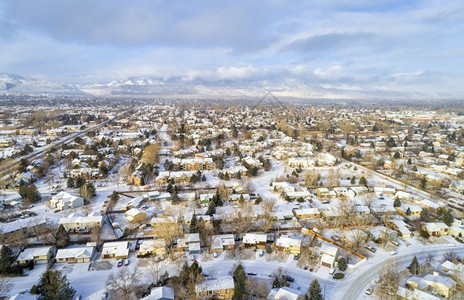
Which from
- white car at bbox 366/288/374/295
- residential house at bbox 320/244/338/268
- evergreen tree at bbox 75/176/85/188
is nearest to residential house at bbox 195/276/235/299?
residential house at bbox 320/244/338/268

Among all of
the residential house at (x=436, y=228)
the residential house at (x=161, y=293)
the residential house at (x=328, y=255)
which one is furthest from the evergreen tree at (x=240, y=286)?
the residential house at (x=436, y=228)

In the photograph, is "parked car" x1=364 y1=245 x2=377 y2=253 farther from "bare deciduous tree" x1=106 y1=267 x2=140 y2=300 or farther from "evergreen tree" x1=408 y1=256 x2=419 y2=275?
"bare deciduous tree" x1=106 y1=267 x2=140 y2=300

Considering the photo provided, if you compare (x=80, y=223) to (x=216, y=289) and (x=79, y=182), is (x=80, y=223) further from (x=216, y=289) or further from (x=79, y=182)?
(x=216, y=289)

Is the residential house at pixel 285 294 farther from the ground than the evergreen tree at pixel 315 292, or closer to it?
closer to it

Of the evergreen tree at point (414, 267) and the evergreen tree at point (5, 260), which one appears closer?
the evergreen tree at point (5, 260)

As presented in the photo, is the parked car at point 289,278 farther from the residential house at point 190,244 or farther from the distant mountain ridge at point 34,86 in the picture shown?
the distant mountain ridge at point 34,86
